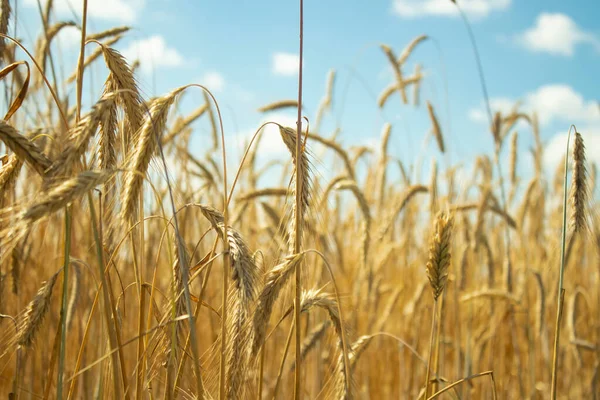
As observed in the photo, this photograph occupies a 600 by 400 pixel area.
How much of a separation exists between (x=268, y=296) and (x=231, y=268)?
0.10m

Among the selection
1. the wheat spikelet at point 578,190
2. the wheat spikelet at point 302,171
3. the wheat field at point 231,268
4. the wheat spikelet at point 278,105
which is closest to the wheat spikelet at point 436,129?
the wheat field at point 231,268

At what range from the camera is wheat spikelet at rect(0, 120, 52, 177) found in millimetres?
929

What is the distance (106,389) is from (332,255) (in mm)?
2160

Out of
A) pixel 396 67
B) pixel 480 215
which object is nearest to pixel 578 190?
pixel 480 215

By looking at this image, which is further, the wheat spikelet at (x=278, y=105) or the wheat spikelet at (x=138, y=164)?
the wheat spikelet at (x=278, y=105)

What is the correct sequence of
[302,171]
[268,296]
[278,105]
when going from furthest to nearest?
[278,105] → [302,171] → [268,296]

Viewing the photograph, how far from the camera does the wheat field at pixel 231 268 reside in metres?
1.06

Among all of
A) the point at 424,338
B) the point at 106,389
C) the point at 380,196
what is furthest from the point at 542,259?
the point at 106,389

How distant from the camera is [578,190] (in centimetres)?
149

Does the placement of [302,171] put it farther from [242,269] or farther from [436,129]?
→ [436,129]

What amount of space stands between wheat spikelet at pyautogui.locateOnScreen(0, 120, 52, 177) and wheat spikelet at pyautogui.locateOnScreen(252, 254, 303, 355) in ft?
1.56

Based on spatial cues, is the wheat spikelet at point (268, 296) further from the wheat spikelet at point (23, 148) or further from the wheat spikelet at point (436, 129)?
the wheat spikelet at point (436, 129)

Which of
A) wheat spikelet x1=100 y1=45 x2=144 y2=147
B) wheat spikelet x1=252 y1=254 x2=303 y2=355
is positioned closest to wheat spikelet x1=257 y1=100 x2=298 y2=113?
wheat spikelet x1=100 y1=45 x2=144 y2=147

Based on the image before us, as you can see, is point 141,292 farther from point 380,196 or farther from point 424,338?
point 424,338
